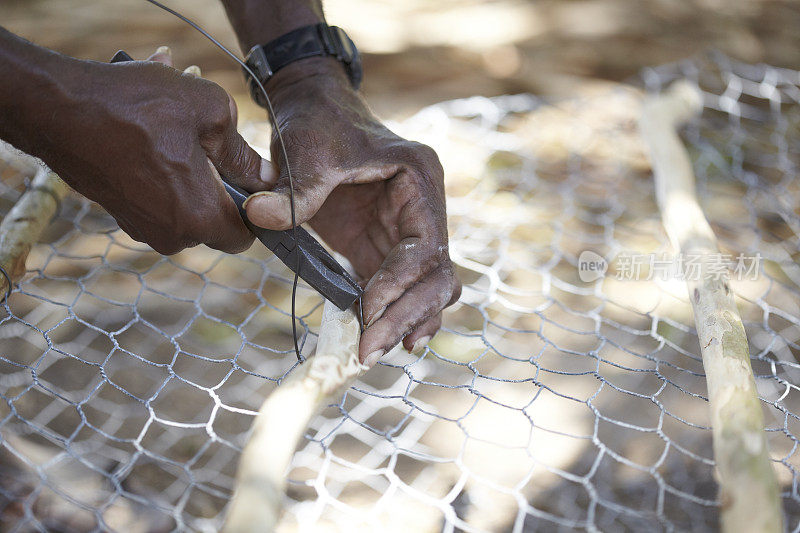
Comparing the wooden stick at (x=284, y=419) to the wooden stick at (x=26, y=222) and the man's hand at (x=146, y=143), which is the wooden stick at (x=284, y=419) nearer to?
the man's hand at (x=146, y=143)

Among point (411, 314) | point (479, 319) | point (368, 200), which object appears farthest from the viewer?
point (479, 319)

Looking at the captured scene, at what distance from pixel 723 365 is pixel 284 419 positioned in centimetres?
56

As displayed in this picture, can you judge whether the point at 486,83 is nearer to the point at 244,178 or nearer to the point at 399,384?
the point at 399,384

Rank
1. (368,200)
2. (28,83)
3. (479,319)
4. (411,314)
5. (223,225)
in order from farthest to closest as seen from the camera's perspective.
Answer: (479,319) < (368,200) < (411,314) < (223,225) < (28,83)

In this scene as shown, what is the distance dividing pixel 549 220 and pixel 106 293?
3.41ft

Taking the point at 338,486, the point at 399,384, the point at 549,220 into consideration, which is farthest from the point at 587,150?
the point at 338,486

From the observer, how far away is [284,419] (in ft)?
2.45

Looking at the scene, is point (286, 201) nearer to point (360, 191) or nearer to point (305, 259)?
point (305, 259)

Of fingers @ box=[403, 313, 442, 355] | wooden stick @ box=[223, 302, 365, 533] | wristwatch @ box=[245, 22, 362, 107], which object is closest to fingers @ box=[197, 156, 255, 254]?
wooden stick @ box=[223, 302, 365, 533]

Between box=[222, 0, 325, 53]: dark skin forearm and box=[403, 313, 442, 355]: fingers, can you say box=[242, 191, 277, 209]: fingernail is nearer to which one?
box=[403, 313, 442, 355]: fingers

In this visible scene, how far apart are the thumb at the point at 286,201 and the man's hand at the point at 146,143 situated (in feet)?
0.13

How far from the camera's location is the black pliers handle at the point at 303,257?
84cm

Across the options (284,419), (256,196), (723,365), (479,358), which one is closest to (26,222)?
(256,196)

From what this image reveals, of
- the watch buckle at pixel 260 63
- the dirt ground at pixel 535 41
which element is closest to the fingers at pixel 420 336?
the watch buckle at pixel 260 63
